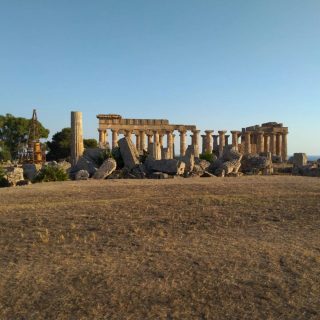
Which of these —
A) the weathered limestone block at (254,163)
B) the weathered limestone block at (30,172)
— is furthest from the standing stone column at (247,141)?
the weathered limestone block at (30,172)

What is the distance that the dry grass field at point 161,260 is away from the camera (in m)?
4.14

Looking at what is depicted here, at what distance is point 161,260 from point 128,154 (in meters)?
15.7

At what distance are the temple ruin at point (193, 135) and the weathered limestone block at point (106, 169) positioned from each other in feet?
71.9

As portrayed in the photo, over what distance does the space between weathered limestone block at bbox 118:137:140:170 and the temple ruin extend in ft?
66.4

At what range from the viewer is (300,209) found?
912 cm

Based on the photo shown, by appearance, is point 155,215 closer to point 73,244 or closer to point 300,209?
point 73,244

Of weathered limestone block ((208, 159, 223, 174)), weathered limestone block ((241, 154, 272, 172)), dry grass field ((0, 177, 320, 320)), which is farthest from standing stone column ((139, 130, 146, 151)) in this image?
dry grass field ((0, 177, 320, 320))

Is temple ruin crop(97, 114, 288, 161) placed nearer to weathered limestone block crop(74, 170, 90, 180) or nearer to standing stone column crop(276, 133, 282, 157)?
standing stone column crop(276, 133, 282, 157)

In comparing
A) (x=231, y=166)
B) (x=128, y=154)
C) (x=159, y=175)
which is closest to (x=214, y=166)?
(x=231, y=166)

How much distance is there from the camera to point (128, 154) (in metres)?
21.0

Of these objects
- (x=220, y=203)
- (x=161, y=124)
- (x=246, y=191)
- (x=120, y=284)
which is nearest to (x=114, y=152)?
(x=246, y=191)

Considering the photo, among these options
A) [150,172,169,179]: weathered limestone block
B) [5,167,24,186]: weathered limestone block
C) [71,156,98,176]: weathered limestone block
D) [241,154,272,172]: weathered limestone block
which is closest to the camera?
[5,167,24,186]: weathered limestone block

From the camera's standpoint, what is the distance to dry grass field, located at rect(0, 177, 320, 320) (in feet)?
13.6

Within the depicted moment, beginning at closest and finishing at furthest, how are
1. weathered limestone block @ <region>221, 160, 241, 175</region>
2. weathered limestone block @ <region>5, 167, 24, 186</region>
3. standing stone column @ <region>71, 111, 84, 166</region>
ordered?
weathered limestone block @ <region>5, 167, 24, 186</region>, weathered limestone block @ <region>221, 160, 241, 175</region>, standing stone column @ <region>71, 111, 84, 166</region>
